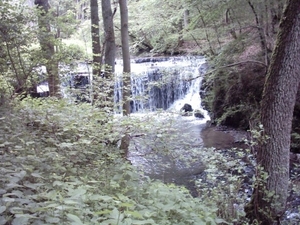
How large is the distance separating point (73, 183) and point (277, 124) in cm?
325

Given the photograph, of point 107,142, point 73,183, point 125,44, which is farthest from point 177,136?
point 125,44

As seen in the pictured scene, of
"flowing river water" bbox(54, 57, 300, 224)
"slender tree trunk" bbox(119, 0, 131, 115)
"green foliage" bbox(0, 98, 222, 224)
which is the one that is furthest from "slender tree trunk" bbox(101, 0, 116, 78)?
"green foliage" bbox(0, 98, 222, 224)

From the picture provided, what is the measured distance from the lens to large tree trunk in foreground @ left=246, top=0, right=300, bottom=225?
407 cm

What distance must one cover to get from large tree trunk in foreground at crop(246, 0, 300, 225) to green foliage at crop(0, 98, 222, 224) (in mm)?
1506

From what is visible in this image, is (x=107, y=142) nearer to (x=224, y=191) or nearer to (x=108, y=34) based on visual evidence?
(x=224, y=191)

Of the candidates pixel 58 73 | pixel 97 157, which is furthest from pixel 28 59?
pixel 97 157

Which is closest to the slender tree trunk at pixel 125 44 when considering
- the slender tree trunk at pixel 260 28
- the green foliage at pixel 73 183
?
the green foliage at pixel 73 183

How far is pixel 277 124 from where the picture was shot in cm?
423

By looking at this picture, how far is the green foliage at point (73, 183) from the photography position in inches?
65.8

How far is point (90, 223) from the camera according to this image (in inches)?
66.4

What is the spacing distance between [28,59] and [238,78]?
700 cm

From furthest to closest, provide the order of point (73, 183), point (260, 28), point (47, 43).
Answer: point (260, 28) → point (47, 43) → point (73, 183)

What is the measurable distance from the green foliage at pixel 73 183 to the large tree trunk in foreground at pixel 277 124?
151cm

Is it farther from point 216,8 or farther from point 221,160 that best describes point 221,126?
point 221,160
